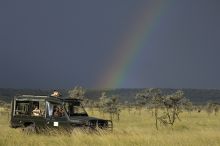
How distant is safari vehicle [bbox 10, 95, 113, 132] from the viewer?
1862cm

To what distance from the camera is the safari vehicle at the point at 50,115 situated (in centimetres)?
1862

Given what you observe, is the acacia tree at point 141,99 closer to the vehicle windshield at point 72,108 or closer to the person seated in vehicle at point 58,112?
the vehicle windshield at point 72,108

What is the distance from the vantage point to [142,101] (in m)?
96.8

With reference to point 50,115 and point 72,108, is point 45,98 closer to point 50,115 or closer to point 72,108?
point 50,115

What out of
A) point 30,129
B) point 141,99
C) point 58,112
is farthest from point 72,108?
point 141,99

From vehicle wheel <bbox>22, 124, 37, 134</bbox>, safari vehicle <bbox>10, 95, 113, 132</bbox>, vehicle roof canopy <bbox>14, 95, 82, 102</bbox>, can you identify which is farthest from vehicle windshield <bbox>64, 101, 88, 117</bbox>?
vehicle wheel <bbox>22, 124, 37, 134</bbox>

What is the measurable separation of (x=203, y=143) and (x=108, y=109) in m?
52.6

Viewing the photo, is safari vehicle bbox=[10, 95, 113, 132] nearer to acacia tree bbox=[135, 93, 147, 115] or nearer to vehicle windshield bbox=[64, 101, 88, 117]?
vehicle windshield bbox=[64, 101, 88, 117]

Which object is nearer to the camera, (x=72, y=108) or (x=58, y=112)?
(x=58, y=112)

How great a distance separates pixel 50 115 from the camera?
19.7 metres

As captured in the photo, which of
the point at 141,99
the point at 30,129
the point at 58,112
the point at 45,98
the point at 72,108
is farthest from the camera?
the point at 141,99

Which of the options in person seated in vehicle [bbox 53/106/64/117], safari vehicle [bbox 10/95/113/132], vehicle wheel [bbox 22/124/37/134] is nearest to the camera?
safari vehicle [bbox 10/95/113/132]

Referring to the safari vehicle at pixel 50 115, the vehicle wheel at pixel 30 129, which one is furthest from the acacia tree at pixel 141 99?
the vehicle wheel at pixel 30 129

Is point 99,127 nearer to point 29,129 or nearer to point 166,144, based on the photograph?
point 29,129
